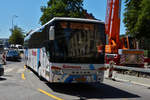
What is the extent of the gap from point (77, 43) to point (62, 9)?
130ft

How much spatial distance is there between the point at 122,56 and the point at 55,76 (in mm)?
10975

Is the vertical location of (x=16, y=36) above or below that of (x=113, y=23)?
above

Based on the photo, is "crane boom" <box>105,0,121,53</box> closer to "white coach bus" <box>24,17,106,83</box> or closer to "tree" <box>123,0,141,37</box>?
"white coach bus" <box>24,17,106,83</box>

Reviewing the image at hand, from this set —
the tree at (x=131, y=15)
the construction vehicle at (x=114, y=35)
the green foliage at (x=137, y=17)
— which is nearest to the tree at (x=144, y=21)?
the green foliage at (x=137, y=17)

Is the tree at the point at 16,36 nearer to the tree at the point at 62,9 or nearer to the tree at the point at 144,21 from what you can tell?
the tree at the point at 62,9

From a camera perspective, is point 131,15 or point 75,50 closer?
point 75,50

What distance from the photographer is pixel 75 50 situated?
953 centimetres

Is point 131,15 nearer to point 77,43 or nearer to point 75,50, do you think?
point 77,43

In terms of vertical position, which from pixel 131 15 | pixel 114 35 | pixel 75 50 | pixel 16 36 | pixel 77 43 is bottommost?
pixel 75 50

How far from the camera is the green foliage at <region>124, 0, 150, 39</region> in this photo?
31864 mm

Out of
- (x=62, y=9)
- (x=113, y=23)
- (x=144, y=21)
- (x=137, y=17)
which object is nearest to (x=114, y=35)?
(x=113, y=23)

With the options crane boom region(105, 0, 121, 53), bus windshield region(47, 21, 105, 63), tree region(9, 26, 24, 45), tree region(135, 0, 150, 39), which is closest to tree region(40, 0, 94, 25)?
tree region(135, 0, 150, 39)

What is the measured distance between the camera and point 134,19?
35.2 meters

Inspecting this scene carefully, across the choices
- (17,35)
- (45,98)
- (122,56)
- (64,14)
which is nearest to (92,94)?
(45,98)
